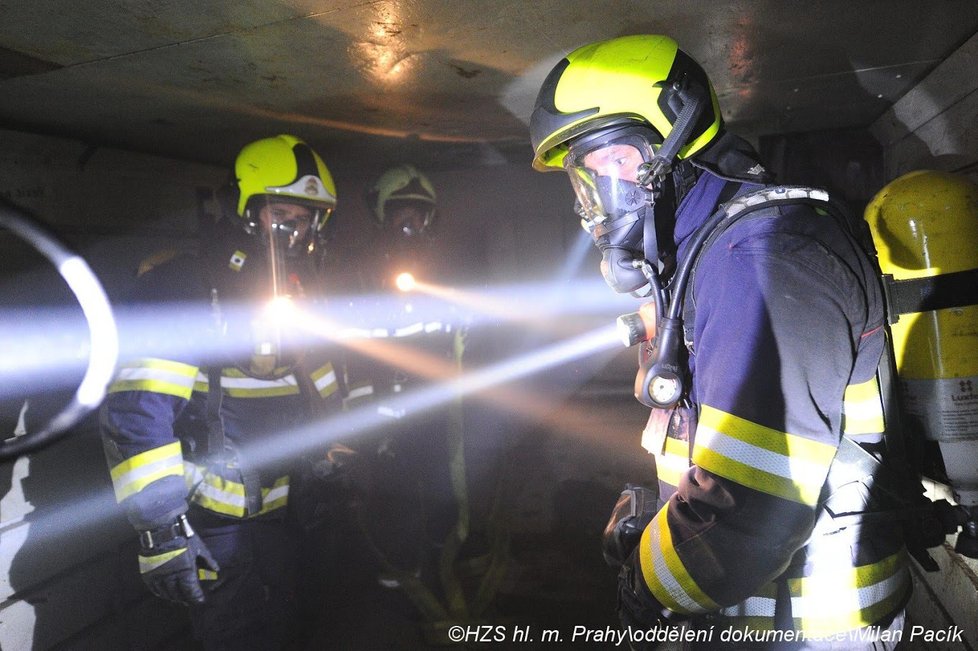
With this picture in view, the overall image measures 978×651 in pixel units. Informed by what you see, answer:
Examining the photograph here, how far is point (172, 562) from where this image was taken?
2.36 metres

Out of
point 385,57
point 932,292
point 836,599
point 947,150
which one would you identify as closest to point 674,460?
point 836,599

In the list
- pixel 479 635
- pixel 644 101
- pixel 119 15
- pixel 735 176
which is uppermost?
pixel 119 15

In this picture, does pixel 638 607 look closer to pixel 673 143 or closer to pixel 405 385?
pixel 673 143

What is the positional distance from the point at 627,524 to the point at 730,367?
0.77 meters

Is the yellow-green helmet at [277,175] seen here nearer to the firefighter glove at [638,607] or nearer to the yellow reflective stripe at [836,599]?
the firefighter glove at [638,607]

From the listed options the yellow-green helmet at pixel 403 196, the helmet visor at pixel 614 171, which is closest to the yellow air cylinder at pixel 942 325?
the helmet visor at pixel 614 171

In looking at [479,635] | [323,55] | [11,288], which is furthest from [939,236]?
[11,288]

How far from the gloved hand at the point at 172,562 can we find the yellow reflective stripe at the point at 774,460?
7.65 feet

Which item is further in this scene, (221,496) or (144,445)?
(221,496)

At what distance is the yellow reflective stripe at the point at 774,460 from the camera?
4.00 feet

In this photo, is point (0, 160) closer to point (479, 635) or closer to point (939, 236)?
point (479, 635)

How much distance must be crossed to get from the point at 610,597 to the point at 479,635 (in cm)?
97

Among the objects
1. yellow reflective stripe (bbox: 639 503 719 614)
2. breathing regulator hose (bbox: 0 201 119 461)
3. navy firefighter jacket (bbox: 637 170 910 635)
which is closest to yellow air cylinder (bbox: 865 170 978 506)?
navy firefighter jacket (bbox: 637 170 910 635)

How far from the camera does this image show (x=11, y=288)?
269 cm
